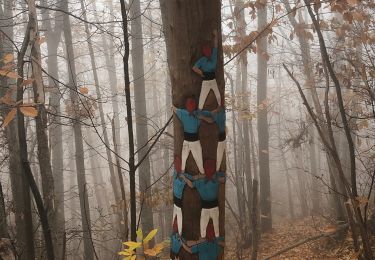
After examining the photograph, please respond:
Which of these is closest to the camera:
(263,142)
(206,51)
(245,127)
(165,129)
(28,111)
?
(206,51)

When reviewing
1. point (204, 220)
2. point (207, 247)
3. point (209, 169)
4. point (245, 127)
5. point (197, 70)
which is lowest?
point (207, 247)

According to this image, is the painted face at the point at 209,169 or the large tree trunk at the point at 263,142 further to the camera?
the large tree trunk at the point at 263,142

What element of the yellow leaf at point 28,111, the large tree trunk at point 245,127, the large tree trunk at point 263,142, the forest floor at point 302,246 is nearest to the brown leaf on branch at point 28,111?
the yellow leaf at point 28,111

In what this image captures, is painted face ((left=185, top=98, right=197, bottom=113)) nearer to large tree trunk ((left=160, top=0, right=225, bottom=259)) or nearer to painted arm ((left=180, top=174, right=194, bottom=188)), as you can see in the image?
large tree trunk ((left=160, top=0, right=225, bottom=259))

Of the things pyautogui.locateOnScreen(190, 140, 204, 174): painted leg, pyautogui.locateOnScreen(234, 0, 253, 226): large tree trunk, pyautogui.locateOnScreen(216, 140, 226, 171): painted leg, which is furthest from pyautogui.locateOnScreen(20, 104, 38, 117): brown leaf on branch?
pyautogui.locateOnScreen(234, 0, 253, 226): large tree trunk

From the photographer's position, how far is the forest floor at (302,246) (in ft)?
24.1

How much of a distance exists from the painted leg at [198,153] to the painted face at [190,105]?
0.18 metres

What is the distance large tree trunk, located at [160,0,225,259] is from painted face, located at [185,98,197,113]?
27mm

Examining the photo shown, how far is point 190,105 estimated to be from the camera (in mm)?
1929

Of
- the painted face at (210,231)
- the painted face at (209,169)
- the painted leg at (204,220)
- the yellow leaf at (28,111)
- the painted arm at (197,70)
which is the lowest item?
the painted face at (210,231)

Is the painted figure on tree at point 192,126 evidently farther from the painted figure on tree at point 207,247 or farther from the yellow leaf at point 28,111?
the yellow leaf at point 28,111

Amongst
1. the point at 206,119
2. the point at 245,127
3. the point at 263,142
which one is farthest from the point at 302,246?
the point at 206,119

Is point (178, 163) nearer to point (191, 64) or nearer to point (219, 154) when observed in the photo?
point (219, 154)

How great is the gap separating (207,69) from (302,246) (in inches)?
305
